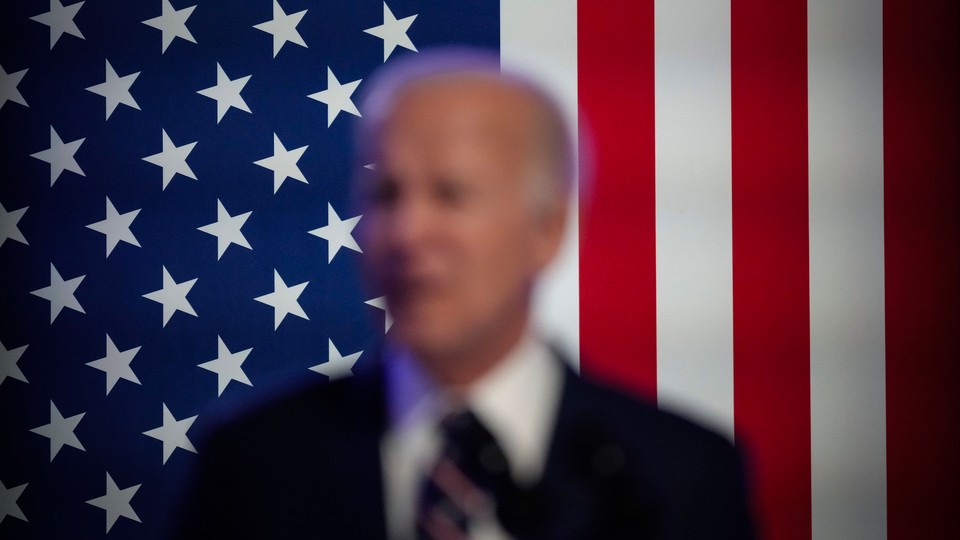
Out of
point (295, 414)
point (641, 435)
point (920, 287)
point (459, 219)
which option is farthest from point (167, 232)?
point (920, 287)

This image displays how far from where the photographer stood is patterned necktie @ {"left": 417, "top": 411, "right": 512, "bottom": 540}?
3.24ft

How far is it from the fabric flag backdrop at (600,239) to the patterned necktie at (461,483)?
0.77 ft

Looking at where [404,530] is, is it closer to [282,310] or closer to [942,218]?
[282,310]

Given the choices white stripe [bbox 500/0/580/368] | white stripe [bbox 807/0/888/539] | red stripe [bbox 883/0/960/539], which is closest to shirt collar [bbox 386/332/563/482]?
white stripe [bbox 500/0/580/368]

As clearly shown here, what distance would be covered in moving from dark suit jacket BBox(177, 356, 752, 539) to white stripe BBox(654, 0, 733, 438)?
13 centimetres

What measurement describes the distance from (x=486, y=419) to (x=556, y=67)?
52cm

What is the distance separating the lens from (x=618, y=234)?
3.88 feet

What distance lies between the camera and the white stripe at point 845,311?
3.89 feet

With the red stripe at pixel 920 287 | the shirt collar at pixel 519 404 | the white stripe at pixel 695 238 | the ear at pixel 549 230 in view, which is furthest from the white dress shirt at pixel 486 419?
the red stripe at pixel 920 287

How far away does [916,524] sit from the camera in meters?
1.21

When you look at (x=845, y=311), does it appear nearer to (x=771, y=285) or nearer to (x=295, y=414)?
(x=771, y=285)

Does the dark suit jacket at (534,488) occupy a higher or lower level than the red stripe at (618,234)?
lower

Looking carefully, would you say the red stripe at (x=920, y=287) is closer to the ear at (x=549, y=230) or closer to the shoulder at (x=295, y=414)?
the ear at (x=549, y=230)

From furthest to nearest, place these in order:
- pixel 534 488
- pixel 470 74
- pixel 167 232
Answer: pixel 167 232 → pixel 470 74 → pixel 534 488
